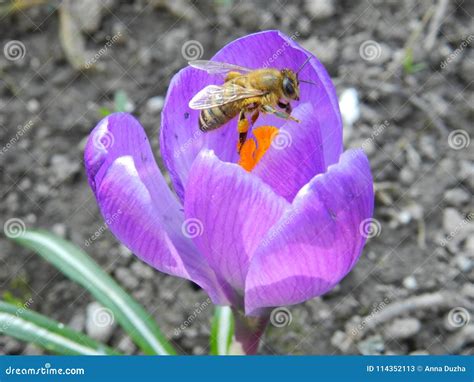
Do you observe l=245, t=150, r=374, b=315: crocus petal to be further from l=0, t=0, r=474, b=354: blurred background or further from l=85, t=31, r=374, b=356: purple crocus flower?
l=0, t=0, r=474, b=354: blurred background

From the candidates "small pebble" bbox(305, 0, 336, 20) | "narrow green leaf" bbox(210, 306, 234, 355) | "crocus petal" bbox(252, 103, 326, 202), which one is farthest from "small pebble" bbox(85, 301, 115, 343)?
"small pebble" bbox(305, 0, 336, 20)

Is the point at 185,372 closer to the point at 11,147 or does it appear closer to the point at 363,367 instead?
the point at 363,367

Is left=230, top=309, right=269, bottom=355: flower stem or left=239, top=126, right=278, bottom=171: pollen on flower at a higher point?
left=239, top=126, right=278, bottom=171: pollen on flower

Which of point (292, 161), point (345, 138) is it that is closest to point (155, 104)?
point (345, 138)

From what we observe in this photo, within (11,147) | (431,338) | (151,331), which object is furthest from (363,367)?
(11,147)

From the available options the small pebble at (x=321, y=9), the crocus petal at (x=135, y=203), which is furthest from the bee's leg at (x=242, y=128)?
the small pebble at (x=321, y=9)

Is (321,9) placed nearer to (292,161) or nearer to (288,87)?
(288,87)

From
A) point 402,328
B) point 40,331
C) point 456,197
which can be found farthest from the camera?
point 456,197

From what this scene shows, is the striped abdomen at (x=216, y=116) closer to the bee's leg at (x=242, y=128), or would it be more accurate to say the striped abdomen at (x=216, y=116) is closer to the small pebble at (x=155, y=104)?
the bee's leg at (x=242, y=128)
